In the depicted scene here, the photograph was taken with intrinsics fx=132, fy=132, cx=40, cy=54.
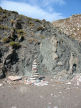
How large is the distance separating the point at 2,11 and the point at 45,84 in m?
11.6

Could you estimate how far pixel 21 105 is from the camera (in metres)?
6.93

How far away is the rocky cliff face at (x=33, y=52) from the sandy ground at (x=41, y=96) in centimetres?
186

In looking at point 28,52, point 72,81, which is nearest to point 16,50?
point 28,52

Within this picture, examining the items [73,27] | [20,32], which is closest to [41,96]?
[20,32]

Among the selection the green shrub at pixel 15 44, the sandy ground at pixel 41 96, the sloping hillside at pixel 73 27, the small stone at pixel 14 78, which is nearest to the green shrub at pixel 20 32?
the green shrub at pixel 15 44

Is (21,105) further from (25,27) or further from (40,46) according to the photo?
(25,27)

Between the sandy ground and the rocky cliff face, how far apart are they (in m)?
1.86

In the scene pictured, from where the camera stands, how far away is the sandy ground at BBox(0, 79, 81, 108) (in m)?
7.16

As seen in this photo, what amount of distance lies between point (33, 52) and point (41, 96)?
18.4 ft

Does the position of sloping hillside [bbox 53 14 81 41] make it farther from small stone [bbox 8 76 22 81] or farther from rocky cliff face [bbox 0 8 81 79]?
small stone [bbox 8 76 22 81]

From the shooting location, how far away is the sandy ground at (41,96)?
23.5 ft

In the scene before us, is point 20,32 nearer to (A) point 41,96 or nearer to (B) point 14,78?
(B) point 14,78

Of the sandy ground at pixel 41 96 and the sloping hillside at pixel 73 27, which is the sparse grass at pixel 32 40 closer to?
the sandy ground at pixel 41 96

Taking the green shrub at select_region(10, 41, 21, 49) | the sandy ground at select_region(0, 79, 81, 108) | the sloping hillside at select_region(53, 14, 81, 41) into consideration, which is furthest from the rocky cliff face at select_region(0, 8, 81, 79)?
the sloping hillside at select_region(53, 14, 81, 41)
